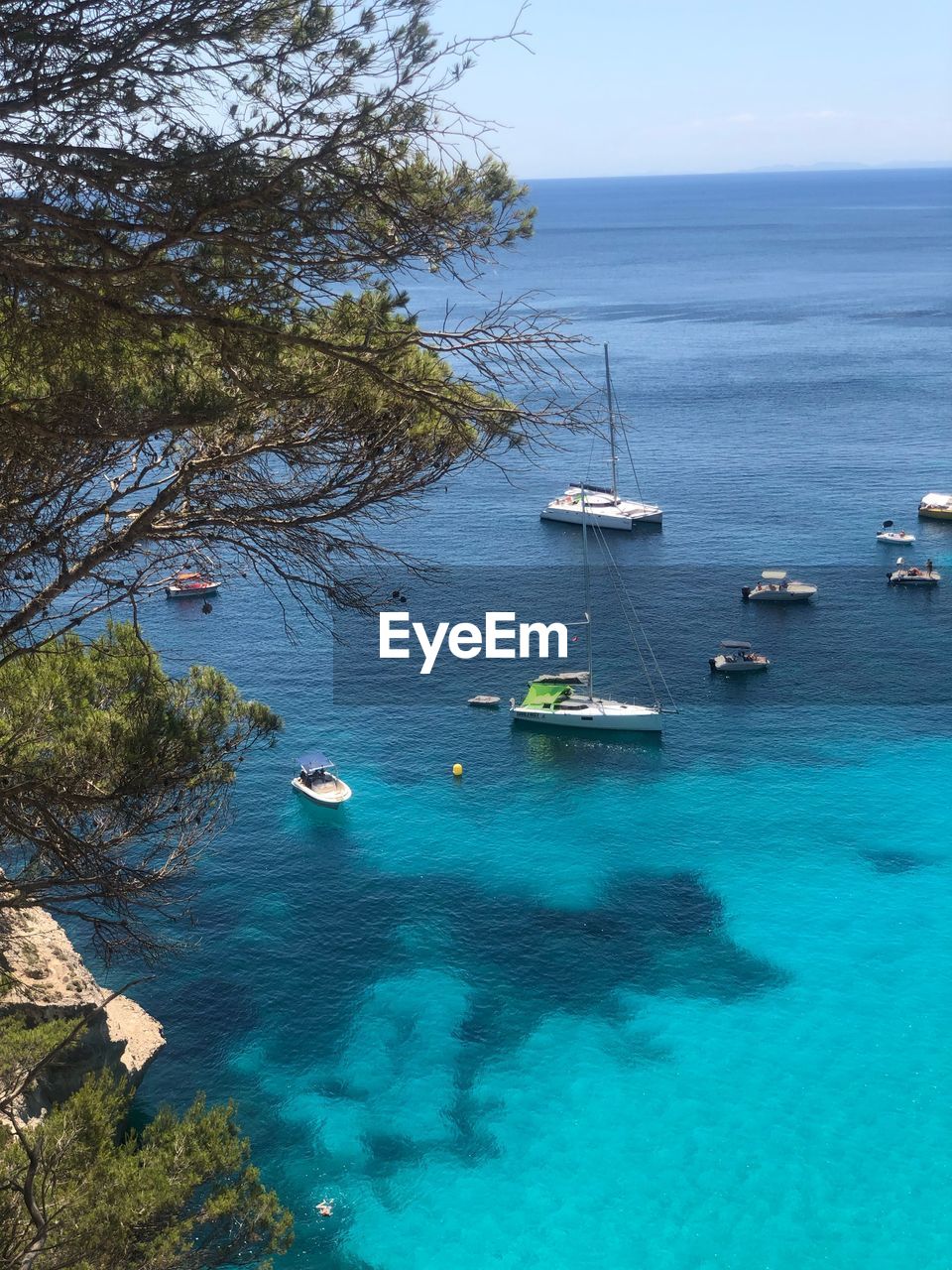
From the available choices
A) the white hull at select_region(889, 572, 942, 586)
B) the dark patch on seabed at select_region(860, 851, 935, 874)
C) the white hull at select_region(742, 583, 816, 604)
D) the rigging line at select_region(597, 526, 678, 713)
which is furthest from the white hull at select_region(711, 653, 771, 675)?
the dark patch on seabed at select_region(860, 851, 935, 874)

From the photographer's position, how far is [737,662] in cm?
3700

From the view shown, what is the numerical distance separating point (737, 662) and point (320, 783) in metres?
14.2

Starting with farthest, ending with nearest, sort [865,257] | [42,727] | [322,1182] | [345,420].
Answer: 1. [865,257]
2. [322,1182]
3. [42,727]
4. [345,420]

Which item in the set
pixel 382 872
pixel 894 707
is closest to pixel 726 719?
pixel 894 707

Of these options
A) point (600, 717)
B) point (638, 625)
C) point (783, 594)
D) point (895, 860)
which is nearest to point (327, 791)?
point (600, 717)

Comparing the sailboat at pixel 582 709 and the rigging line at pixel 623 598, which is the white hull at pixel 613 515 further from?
the sailboat at pixel 582 709

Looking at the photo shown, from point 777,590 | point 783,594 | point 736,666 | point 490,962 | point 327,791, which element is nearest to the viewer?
point 490,962

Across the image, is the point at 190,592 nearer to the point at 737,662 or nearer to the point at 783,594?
the point at 737,662

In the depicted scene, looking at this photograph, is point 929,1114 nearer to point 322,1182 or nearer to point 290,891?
point 322,1182

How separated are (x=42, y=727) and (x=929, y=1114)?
16.0 metres

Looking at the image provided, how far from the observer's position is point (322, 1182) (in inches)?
714

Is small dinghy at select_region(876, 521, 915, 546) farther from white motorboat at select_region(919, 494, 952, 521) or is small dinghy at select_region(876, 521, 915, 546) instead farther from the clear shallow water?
white motorboat at select_region(919, 494, 952, 521)

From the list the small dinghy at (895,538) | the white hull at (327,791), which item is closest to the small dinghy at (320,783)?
the white hull at (327,791)

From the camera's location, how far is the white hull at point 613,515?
5044 centimetres
